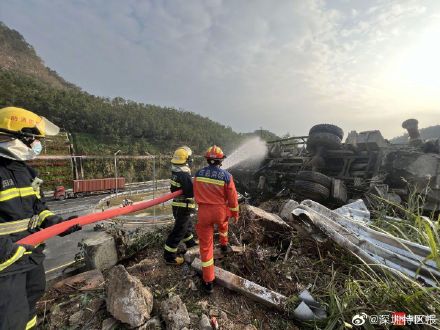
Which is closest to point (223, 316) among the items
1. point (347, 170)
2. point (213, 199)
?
point (213, 199)

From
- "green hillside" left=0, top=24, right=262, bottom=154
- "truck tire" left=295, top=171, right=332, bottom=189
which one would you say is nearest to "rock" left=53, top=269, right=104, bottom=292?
"truck tire" left=295, top=171, right=332, bottom=189

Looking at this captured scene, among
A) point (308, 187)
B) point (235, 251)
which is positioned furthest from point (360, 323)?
point (308, 187)

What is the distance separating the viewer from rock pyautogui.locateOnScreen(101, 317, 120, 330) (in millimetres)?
2117

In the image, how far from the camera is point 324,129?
663 centimetres

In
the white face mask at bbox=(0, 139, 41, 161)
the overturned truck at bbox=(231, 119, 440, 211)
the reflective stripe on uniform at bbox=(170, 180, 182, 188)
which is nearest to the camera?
the white face mask at bbox=(0, 139, 41, 161)

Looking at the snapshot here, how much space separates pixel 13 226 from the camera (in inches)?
74.0

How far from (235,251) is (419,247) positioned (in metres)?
2.00

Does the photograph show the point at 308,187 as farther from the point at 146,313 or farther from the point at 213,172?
the point at 146,313

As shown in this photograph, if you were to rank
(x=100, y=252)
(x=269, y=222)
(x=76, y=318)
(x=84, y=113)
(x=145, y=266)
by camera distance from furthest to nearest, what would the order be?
(x=84, y=113) < (x=269, y=222) < (x=100, y=252) < (x=145, y=266) < (x=76, y=318)

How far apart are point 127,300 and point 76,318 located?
0.61 m

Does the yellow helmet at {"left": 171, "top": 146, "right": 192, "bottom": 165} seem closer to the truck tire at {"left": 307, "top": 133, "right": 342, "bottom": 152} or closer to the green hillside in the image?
the truck tire at {"left": 307, "top": 133, "right": 342, "bottom": 152}

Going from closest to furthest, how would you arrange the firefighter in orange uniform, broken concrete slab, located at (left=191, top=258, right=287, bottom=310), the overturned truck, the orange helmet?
broken concrete slab, located at (left=191, top=258, right=287, bottom=310) → the firefighter in orange uniform → the orange helmet → the overturned truck

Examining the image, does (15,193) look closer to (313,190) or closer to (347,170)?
(313,190)

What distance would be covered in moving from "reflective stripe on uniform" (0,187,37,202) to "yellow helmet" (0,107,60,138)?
18.0 inches
